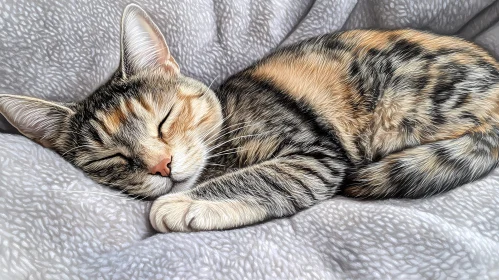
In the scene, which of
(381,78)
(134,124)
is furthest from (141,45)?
(381,78)

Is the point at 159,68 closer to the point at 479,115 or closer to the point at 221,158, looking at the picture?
the point at 221,158

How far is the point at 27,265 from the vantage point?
1.92ft

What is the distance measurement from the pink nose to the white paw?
40 millimetres

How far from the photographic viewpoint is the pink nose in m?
0.75

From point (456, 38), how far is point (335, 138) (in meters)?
0.35

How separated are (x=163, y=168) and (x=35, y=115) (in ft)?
0.78

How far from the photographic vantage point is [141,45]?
33.8 inches

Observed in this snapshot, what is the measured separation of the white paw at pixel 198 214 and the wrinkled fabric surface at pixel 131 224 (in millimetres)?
19

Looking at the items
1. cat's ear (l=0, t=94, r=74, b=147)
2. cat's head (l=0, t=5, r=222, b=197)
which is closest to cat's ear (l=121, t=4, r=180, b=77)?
cat's head (l=0, t=5, r=222, b=197)

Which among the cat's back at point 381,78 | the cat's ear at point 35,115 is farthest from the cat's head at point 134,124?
the cat's back at point 381,78

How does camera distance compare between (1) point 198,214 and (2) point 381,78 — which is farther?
(2) point 381,78

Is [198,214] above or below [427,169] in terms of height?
below

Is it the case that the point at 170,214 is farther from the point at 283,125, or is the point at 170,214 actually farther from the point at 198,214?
the point at 283,125

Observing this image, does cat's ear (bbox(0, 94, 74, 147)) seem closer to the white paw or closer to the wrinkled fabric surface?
the wrinkled fabric surface
